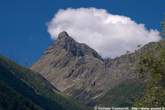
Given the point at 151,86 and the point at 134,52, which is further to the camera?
the point at 134,52

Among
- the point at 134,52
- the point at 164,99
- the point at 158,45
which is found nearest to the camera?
the point at 164,99

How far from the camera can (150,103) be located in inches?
1484

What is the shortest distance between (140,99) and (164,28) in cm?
591

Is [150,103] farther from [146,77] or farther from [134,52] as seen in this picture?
[134,52]

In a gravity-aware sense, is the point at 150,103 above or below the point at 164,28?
below

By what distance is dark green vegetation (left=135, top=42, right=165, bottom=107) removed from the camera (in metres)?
37.2

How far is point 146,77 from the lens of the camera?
39656 mm

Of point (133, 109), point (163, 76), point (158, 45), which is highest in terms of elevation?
point (158, 45)

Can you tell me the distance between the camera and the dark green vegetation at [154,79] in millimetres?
37156

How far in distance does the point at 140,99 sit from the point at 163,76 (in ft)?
11.9

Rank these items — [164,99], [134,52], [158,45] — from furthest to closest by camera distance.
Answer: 1. [134,52]
2. [158,45]
3. [164,99]

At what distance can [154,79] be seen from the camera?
37.5 m

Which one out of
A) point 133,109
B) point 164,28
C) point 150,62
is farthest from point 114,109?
point 164,28

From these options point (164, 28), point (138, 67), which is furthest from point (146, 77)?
point (164, 28)
